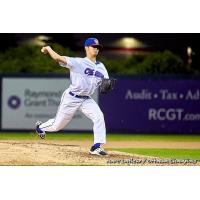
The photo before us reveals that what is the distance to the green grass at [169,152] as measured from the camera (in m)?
12.5

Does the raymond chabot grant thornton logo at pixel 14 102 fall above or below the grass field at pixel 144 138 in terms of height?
above

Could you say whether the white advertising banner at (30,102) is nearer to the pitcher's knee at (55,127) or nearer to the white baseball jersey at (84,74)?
the pitcher's knee at (55,127)

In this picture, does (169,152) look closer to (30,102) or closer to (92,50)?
(92,50)

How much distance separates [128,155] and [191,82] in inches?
155

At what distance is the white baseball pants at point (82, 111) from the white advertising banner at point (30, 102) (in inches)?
45.4

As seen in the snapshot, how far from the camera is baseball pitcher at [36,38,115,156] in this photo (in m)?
12.4

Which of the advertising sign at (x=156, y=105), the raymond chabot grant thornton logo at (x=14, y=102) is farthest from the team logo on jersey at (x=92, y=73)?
the raymond chabot grant thornton logo at (x=14, y=102)

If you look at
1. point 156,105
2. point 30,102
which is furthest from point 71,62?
point 156,105

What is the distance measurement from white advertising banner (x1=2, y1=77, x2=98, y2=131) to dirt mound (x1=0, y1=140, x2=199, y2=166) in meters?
1.12

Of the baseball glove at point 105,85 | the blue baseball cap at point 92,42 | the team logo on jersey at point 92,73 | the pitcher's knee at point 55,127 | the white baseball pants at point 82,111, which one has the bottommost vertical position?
the pitcher's knee at point 55,127

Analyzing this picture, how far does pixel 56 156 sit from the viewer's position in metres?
12.4

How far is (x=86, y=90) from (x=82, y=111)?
41 cm

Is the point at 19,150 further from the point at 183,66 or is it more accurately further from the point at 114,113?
the point at 183,66
